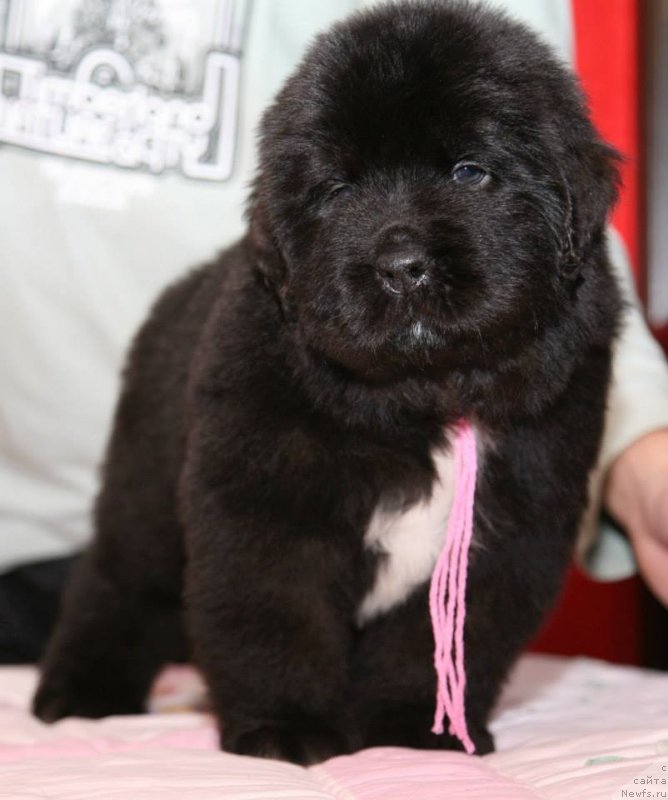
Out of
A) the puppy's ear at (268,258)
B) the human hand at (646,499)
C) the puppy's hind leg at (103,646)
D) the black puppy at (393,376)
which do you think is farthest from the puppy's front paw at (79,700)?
the human hand at (646,499)

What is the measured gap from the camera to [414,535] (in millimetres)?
2229

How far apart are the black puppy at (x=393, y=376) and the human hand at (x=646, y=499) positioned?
452 mm

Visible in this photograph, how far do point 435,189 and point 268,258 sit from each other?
36 cm

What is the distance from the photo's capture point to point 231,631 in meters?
2.21

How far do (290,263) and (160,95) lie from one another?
121cm

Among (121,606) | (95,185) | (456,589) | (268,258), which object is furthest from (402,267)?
(95,185)

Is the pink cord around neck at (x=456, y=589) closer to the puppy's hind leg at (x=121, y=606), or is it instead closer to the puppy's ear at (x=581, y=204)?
the puppy's ear at (x=581, y=204)

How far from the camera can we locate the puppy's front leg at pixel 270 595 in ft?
6.99

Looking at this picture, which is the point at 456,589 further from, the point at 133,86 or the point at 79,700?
the point at 133,86

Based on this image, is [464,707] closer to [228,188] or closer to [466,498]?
[466,498]

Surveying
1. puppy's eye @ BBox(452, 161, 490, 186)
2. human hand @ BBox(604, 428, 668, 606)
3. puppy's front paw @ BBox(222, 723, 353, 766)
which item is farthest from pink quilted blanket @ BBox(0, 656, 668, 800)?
puppy's eye @ BBox(452, 161, 490, 186)

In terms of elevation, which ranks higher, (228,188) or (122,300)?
(228,188)

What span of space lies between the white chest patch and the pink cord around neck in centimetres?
3

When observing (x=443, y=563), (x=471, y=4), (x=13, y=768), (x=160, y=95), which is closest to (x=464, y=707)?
(x=443, y=563)
